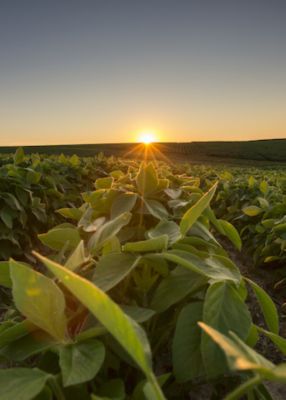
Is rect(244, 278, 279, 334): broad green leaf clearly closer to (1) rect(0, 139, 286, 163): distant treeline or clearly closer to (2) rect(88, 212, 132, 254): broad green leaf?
(2) rect(88, 212, 132, 254): broad green leaf

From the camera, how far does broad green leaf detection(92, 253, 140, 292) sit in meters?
0.87

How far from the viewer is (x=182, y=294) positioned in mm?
974

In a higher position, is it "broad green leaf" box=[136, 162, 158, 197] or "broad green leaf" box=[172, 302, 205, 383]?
"broad green leaf" box=[136, 162, 158, 197]

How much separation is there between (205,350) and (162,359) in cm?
73

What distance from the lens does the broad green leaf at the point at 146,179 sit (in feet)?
4.91

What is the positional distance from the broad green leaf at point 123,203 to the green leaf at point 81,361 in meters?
0.62

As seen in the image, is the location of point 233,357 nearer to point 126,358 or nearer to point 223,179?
point 126,358

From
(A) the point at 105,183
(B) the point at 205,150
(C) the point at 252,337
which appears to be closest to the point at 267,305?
(C) the point at 252,337

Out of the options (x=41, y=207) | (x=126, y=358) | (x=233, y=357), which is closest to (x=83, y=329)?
(x=126, y=358)

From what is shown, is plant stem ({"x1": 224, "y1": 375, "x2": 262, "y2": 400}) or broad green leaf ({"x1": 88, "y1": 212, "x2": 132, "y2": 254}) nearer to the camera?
plant stem ({"x1": 224, "y1": 375, "x2": 262, "y2": 400})

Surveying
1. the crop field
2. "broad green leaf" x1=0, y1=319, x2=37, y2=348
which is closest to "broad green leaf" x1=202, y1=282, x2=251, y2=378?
the crop field

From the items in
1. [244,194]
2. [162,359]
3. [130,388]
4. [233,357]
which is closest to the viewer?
[233,357]

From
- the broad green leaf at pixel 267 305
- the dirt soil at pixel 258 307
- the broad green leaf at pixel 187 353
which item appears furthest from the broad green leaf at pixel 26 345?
the dirt soil at pixel 258 307

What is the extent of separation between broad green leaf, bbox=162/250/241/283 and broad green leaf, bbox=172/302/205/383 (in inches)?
4.3
